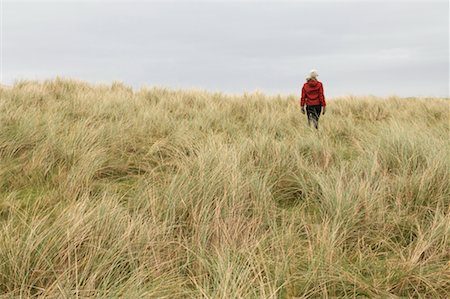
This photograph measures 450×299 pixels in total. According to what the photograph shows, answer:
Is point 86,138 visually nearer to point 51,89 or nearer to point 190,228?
Answer: point 190,228

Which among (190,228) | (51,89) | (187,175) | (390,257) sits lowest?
(390,257)

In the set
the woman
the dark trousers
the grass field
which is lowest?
the grass field

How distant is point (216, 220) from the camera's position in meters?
2.78

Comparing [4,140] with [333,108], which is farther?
[333,108]

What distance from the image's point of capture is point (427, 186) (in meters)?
3.73

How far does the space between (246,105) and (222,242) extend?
1035 cm

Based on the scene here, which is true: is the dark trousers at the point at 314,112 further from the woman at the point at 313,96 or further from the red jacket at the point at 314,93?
the red jacket at the point at 314,93

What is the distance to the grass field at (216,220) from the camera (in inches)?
84.4

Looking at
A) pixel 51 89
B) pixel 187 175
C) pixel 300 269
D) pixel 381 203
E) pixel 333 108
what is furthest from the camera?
pixel 333 108

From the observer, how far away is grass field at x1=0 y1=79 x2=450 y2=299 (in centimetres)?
214

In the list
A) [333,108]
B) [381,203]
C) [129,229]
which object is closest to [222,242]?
[129,229]

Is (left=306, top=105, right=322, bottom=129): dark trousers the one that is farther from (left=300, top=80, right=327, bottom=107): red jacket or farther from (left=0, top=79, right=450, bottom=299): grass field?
(left=0, top=79, right=450, bottom=299): grass field

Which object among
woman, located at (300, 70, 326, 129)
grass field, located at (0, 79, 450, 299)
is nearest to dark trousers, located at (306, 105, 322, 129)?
woman, located at (300, 70, 326, 129)

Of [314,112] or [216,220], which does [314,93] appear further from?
[216,220]
